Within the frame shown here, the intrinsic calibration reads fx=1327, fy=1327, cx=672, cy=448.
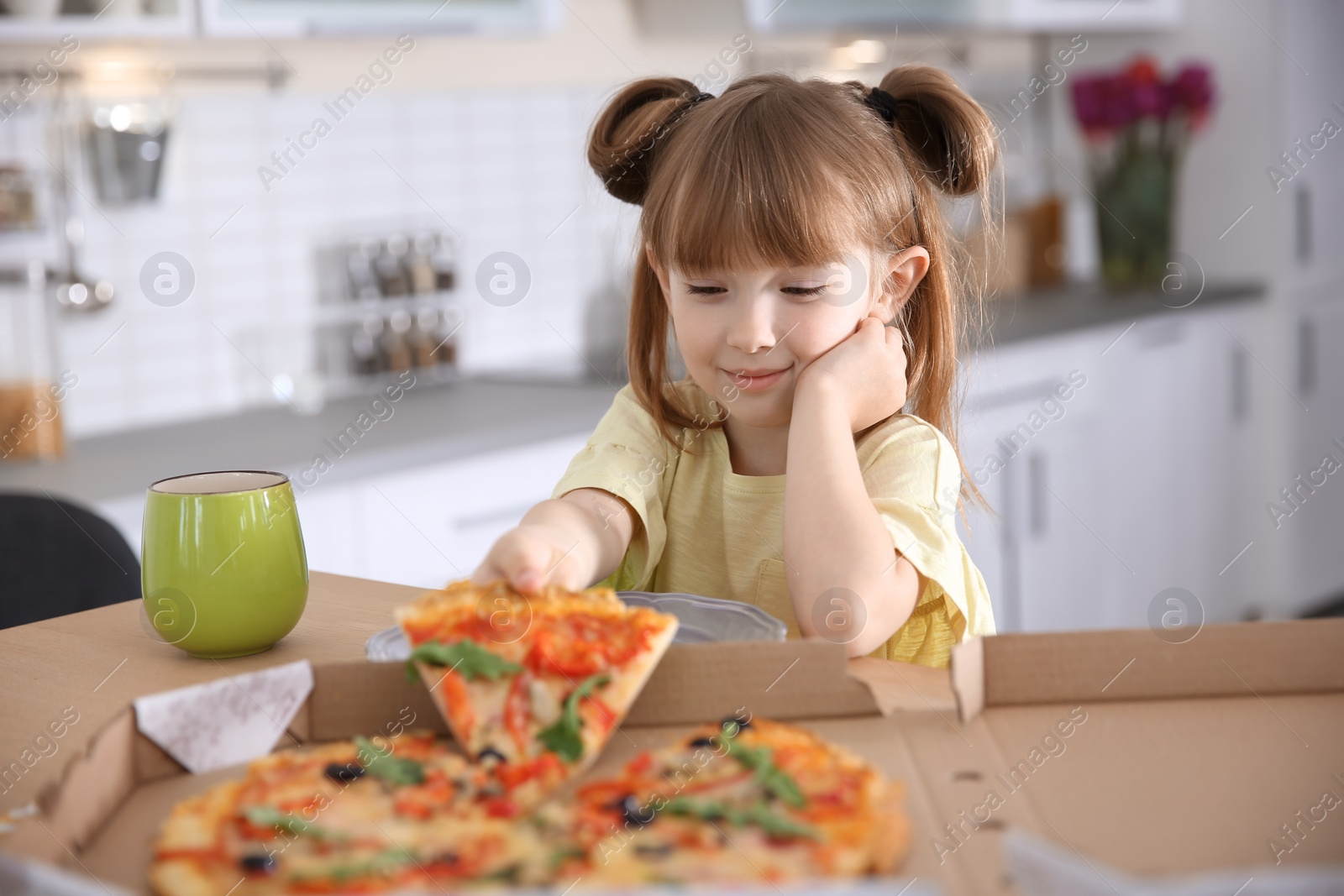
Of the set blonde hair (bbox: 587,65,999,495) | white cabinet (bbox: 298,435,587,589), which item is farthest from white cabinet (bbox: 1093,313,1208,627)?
blonde hair (bbox: 587,65,999,495)

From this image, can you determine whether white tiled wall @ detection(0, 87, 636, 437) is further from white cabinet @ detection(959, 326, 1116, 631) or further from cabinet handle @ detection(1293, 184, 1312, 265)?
cabinet handle @ detection(1293, 184, 1312, 265)

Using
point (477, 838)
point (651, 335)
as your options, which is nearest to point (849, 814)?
point (477, 838)

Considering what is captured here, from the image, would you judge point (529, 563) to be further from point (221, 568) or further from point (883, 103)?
point (883, 103)

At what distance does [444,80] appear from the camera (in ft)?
8.24

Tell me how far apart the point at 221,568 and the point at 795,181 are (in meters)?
0.53

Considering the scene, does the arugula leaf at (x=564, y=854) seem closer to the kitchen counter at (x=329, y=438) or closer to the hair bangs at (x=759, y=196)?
the hair bangs at (x=759, y=196)

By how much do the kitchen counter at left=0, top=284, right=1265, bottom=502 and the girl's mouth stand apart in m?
0.54

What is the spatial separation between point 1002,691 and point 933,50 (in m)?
2.68

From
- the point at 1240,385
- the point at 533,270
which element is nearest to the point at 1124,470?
the point at 1240,385

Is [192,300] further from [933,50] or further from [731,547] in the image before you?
[933,50]

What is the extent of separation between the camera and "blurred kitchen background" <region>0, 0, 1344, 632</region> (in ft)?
6.37

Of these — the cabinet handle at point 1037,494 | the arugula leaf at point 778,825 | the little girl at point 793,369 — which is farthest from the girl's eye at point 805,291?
the cabinet handle at point 1037,494

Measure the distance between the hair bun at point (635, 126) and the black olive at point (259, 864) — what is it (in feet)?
2.48

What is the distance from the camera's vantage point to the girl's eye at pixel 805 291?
109 centimetres
